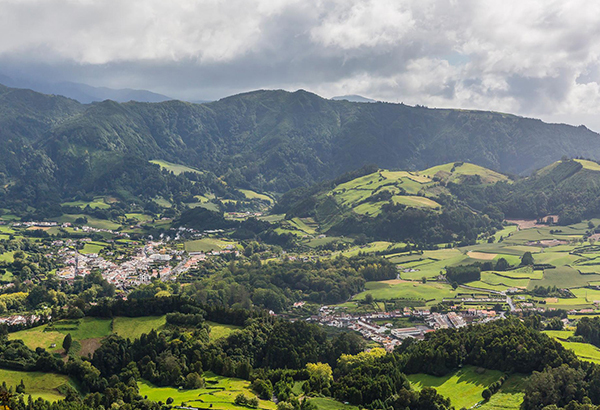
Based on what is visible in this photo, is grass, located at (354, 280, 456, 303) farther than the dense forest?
Yes

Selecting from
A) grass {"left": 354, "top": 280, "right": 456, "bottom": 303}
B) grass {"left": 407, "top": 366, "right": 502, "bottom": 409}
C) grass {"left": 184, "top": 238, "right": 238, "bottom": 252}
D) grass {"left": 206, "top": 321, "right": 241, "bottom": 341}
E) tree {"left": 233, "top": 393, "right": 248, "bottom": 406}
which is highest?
grass {"left": 184, "top": 238, "right": 238, "bottom": 252}

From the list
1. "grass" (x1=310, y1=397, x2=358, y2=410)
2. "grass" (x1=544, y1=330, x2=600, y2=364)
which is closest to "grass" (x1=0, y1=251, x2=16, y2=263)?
"grass" (x1=310, y1=397, x2=358, y2=410)

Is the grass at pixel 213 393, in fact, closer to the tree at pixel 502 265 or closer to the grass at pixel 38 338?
the grass at pixel 38 338

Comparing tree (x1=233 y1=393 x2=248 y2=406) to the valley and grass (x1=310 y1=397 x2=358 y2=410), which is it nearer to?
the valley

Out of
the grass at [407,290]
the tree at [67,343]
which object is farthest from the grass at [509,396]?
the grass at [407,290]

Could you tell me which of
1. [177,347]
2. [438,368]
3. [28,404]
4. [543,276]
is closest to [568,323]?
[543,276]

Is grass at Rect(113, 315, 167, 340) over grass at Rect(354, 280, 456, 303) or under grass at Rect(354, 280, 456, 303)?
over

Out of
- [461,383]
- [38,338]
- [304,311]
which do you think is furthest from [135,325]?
[461,383]
